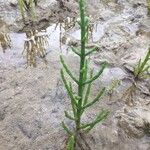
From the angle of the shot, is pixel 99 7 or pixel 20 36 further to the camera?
pixel 99 7

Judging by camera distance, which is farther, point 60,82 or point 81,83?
point 60,82

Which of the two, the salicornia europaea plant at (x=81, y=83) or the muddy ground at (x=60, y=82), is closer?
the salicornia europaea plant at (x=81, y=83)

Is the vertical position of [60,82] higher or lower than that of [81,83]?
lower

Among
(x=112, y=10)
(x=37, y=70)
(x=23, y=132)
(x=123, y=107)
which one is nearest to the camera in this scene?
(x=23, y=132)

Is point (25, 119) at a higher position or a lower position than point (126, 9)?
lower

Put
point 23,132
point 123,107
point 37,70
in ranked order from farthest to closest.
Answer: point 37,70 → point 123,107 → point 23,132

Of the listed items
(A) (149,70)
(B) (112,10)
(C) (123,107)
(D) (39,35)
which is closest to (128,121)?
(C) (123,107)

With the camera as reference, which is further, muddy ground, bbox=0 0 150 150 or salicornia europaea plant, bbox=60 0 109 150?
muddy ground, bbox=0 0 150 150

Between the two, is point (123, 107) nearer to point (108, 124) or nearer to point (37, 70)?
point (108, 124)
